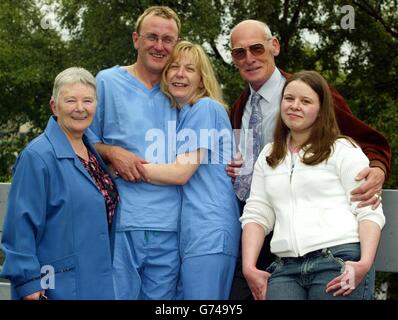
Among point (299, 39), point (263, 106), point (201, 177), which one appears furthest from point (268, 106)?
point (299, 39)

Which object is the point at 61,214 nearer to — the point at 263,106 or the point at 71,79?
the point at 71,79

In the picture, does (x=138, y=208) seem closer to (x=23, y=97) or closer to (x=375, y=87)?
(x=375, y=87)

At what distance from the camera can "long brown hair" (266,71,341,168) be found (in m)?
2.89

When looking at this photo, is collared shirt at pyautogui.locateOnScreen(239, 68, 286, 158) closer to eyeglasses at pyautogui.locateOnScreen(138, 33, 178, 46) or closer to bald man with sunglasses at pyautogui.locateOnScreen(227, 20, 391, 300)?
bald man with sunglasses at pyautogui.locateOnScreen(227, 20, 391, 300)

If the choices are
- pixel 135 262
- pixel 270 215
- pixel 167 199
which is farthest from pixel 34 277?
pixel 270 215

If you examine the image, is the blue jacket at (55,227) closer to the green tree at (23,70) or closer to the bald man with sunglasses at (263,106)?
the bald man with sunglasses at (263,106)

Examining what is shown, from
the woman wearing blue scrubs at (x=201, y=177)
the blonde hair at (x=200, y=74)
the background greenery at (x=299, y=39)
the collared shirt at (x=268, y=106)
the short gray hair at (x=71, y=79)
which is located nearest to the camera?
the short gray hair at (x=71, y=79)

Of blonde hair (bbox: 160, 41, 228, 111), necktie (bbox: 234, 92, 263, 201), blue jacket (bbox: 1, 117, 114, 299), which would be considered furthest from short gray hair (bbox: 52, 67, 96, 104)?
necktie (bbox: 234, 92, 263, 201)

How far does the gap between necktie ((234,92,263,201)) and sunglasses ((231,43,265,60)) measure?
0.22 metres

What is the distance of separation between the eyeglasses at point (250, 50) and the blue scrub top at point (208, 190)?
49 cm

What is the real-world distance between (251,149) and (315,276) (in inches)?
36.3

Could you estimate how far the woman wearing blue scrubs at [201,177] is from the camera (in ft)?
10.3

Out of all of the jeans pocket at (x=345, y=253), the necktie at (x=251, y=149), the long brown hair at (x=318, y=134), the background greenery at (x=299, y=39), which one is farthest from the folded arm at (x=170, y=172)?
the background greenery at (x=299, y=39)

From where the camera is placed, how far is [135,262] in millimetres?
3150
